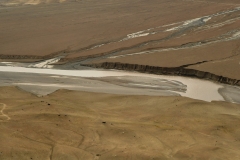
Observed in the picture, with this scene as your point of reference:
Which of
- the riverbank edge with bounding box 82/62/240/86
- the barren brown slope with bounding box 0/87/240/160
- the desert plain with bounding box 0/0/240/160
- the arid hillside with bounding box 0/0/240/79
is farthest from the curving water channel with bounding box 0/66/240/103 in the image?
the barren brown slope with bounding box 0/87/240/160

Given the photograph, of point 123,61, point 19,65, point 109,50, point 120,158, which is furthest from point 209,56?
point 120,158

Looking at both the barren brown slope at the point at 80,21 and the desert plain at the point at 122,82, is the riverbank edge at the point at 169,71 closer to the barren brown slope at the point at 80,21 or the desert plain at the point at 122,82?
the desert plain at the point at 122,82

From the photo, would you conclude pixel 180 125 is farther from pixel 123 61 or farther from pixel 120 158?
pixel 123 61

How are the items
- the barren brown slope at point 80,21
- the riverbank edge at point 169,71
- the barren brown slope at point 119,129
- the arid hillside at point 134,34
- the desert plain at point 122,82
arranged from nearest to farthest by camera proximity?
1. the barren brown slope at point 119,129
2. the desert plain at point 122,82
3. the riverbank edge at point 169,71
4. the arid hillside at point 134,34
5. the barren brown slope at point 80,21

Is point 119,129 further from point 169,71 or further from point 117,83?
point 169,71

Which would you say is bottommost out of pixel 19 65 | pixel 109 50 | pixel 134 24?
pixel 19 65

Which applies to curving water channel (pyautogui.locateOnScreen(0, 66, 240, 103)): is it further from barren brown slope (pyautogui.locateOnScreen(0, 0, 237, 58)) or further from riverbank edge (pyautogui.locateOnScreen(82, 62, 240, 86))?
barren brown slope (pyautogui.locateOnScreen(0, 0, 237, 58))

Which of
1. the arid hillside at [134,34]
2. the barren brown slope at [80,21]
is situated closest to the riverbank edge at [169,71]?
the arid hillside at [134,34]
